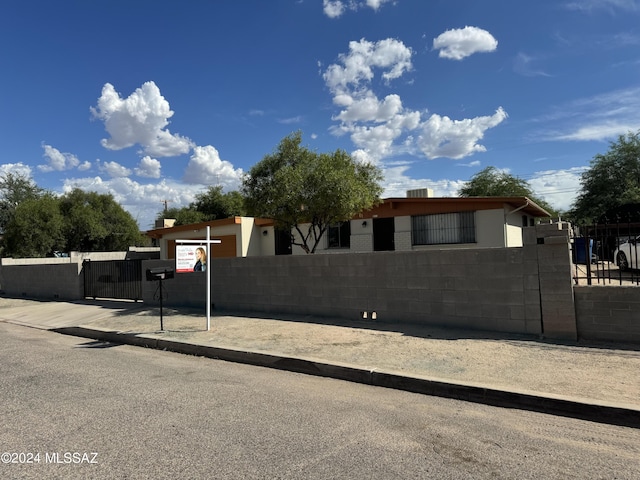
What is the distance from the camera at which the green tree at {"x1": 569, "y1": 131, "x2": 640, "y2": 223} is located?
33.8m

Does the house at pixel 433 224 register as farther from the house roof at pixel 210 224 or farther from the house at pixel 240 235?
the house roof at pixel 210 224

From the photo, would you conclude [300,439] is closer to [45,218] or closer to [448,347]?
[448,347]

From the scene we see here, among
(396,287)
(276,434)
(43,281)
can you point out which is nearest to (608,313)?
(396,287)

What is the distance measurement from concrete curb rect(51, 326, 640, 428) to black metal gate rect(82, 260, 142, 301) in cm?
769

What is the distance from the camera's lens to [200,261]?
10500mm

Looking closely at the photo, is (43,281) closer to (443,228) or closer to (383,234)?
(383,234)

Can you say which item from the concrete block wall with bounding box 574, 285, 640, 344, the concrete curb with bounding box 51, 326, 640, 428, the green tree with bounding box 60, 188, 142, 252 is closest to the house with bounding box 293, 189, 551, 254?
the concrete block wall with bounding box 574, 285, 640, 344

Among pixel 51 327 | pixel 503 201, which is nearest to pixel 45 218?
pixel 51 327

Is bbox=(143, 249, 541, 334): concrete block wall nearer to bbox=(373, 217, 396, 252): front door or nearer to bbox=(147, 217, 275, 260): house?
bbox=(373, 217, 396, 252): front door

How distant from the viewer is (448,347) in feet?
25.0

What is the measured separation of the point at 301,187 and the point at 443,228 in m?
7.78

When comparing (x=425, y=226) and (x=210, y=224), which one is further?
(x=210, y=224)

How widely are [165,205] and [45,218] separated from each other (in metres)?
33.9

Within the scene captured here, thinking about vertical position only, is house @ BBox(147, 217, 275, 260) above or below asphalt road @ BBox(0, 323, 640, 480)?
above
